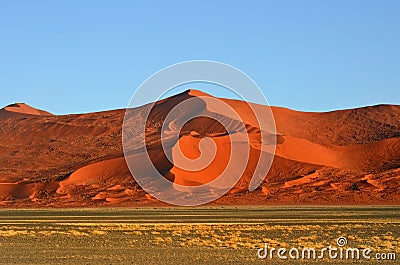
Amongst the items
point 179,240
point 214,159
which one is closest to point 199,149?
point 214,159

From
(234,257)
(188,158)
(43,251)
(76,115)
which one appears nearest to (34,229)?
(43,251)

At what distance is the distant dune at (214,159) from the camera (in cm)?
8950

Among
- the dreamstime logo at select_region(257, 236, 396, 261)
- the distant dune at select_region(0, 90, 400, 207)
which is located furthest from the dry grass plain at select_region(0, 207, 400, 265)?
the distant dune at select_region(0, 90, 400, 207)

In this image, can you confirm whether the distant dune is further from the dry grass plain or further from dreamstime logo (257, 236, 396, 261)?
dreamstime logo (257, 236, 396, 261)

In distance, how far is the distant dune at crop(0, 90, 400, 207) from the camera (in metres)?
89.5

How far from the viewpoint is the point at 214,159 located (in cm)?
10294

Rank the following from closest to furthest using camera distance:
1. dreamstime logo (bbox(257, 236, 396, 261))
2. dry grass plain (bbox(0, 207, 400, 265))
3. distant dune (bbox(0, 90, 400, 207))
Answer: dreamstime logo (bbox(257, 236, 396, 261)) → dry grass plain (bbox(0, 207, 400, 265)) → distant dune (bbox(0, 90, 400, 207))

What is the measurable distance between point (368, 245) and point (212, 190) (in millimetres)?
59902

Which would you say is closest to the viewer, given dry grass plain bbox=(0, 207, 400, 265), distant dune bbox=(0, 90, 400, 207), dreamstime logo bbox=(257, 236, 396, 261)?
dreamstime logo bbox=(257, 236, 396, 261)

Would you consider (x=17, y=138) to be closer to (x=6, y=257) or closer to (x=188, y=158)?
(x=188, y=158)

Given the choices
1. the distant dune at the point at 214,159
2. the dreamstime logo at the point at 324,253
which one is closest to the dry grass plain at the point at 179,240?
the dreamstime logo at the point at 324,253

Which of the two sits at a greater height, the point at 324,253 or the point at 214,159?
the point at 214,159

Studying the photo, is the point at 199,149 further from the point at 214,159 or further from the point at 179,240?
the point at 179,240

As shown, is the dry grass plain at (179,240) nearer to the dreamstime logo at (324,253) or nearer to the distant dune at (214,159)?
the dreamstime logo at (324,253)
